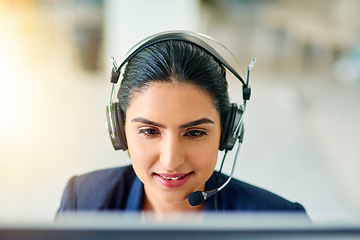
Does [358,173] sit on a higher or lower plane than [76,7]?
lower

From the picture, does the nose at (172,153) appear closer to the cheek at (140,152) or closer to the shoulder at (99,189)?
the cheek at (140,152)

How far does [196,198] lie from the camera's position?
671mm

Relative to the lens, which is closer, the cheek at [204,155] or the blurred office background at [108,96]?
the cheek at [204,155]

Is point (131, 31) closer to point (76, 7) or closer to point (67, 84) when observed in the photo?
point (67, 84)

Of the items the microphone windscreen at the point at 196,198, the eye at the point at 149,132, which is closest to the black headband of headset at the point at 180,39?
the eye at the point at 149,132

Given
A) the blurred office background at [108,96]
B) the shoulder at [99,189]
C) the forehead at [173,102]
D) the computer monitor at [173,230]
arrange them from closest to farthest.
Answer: the computer monitor at [173,230]
the forehead at [173,102]
the shoulder at [99,189]
the blurred office background at [108,96]

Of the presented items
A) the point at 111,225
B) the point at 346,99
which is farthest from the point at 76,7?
the point at 111,225

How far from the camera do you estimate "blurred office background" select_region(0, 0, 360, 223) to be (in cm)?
84

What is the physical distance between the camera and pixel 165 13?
1300mm

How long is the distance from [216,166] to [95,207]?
0.26 meters

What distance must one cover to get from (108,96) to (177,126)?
0.22m

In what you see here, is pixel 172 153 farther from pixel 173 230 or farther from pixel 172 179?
pixel 173 230

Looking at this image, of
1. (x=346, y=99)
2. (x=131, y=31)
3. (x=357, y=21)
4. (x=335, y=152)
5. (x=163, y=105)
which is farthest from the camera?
(x=357, y=21)

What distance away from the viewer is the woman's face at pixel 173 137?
614mm
